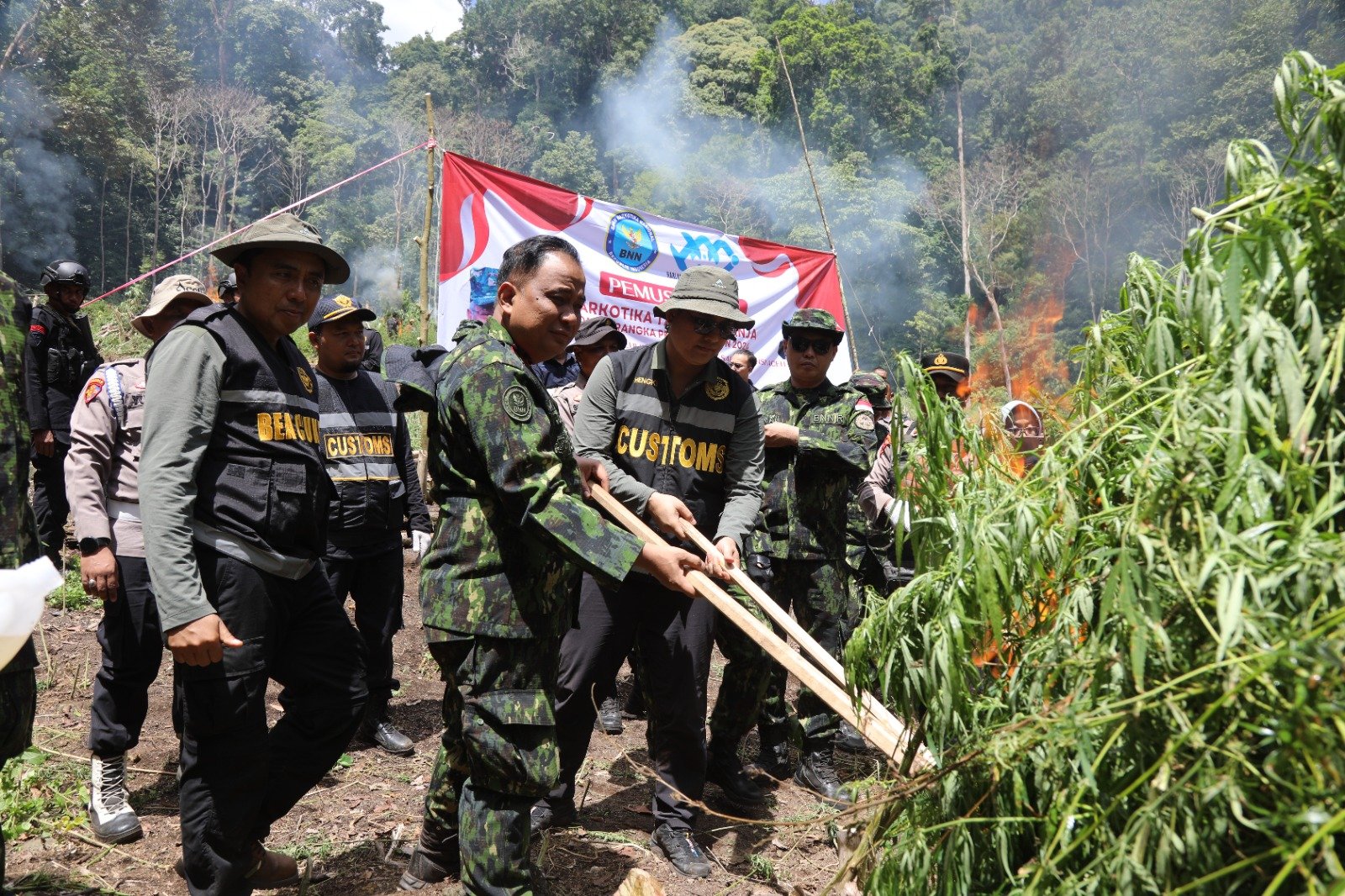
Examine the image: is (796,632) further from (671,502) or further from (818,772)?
(818,772)

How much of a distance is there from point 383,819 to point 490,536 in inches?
71.7

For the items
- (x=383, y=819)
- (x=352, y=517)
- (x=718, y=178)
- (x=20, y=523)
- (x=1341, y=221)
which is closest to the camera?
(x=1341, y=221)

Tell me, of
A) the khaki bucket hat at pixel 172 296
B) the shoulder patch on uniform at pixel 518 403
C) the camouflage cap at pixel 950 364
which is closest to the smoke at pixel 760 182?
the camouflage cap at pixel 950 364

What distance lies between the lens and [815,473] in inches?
185

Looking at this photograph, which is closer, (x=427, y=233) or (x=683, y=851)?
(x=683, y=851)

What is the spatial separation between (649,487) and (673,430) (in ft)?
0.86

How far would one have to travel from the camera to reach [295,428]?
296 centimetres

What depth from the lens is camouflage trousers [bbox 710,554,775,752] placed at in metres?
4.18

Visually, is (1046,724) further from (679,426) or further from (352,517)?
(352,517)

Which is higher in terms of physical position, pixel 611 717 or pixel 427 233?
pixel 427 233

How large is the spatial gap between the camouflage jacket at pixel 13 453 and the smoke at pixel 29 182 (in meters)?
34.8

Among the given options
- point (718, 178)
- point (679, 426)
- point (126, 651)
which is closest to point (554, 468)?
point (679, 426)

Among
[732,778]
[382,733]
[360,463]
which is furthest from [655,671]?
[360,463]

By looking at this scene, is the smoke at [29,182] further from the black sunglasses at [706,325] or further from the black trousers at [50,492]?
the black sunglasses at [706,325]
